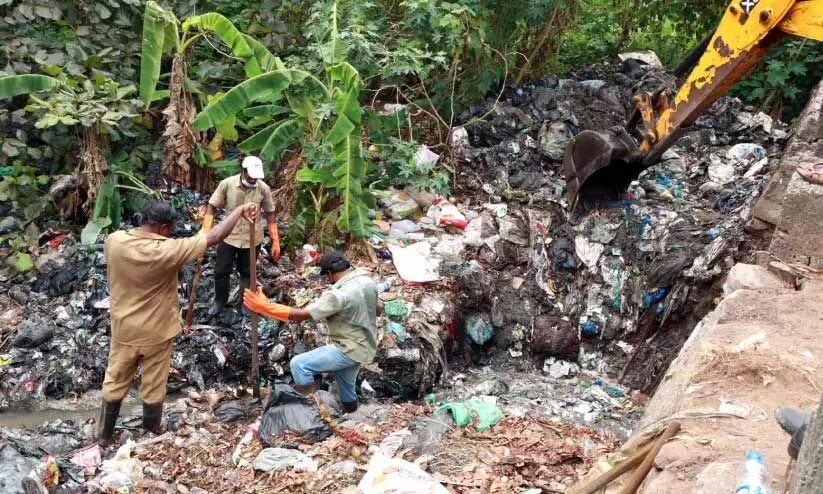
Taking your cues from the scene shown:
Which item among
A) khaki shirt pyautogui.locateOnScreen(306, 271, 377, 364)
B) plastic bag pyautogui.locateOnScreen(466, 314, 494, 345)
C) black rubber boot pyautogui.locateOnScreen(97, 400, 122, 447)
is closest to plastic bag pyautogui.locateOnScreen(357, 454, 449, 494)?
khaki shirt pyautogui.locateOnScreen(306, 271, 377, 364)

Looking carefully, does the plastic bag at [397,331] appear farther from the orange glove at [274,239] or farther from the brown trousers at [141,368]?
the brown trousers at [141,368]

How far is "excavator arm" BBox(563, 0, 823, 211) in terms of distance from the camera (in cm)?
527

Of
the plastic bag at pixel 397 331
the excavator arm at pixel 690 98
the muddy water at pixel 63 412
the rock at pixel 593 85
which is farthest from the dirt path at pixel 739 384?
the rock at pixel 593 85

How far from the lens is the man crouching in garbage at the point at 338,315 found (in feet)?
16.4

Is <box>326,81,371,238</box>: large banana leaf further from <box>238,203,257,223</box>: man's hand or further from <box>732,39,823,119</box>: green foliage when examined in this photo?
<box>732,39,823,119</box>: green foliage

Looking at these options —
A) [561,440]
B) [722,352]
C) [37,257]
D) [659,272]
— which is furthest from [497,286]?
[37,257]

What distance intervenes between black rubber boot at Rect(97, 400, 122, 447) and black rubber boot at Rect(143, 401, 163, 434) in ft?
0.59

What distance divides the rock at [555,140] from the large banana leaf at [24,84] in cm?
497

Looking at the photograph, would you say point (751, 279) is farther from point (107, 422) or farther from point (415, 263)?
point (107, 422)

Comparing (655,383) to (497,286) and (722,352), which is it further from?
(722,352)

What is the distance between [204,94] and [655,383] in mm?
5129

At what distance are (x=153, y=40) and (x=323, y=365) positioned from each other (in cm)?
386

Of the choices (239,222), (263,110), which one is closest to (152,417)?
(239,222)

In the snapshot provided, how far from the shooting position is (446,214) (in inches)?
311
